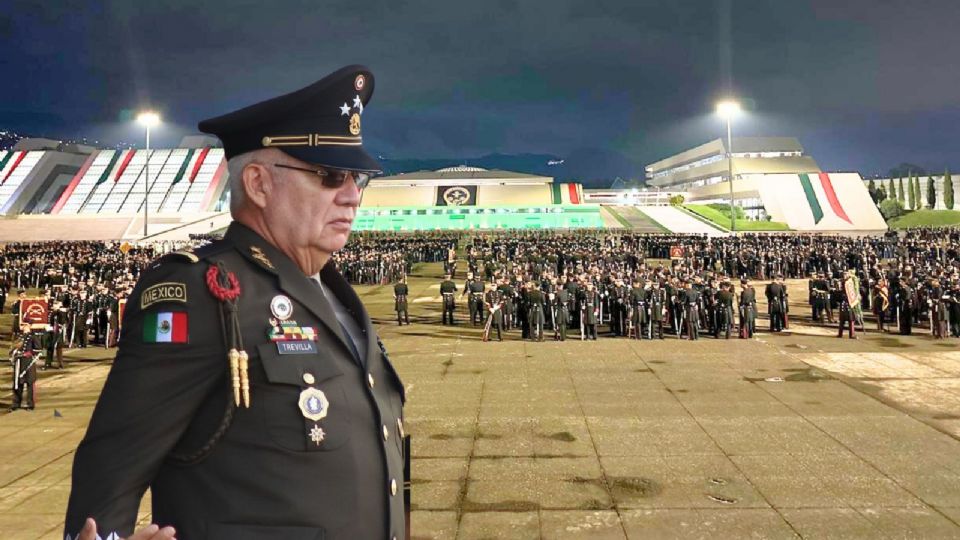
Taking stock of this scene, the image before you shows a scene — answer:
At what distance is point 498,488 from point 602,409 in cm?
320

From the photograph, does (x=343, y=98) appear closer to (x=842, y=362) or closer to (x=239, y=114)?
(x=239, y=114)

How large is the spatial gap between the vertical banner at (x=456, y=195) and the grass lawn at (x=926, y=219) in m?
43.5

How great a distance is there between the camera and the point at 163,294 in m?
1.43

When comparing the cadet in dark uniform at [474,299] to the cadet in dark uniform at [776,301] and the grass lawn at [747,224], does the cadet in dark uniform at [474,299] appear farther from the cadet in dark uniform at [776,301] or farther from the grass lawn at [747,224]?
the grass lawn at [747,224]

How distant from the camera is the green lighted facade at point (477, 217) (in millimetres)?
60594

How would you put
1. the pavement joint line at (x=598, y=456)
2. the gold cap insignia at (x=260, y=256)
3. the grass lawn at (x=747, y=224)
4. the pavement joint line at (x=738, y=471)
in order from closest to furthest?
the gold cap insignia at (x=260, y=256)
the pavement joint line at (x=738, y=471)
the pavement joint line at (x=598, y=456)
the grass lawn at (x=747, y=224)

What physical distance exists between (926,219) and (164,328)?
77066 millimetres

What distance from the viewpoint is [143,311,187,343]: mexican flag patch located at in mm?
1384

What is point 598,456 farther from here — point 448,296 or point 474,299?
point 474,299

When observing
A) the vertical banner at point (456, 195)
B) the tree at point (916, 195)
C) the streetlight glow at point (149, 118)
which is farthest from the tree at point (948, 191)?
the streetlight glow at point (149, 118)

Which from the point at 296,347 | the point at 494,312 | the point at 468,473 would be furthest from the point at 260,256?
the point at 494,312

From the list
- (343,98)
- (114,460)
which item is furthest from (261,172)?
(114,460)

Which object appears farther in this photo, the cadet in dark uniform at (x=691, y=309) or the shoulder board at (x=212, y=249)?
the cadet in dark uniform at (x=691, y=309)

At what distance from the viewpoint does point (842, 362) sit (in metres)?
11.8
